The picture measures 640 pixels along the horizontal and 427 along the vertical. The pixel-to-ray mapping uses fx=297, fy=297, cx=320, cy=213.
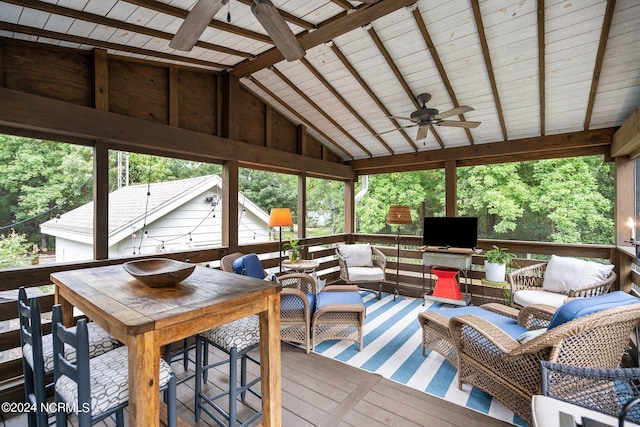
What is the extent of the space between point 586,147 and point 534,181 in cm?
372

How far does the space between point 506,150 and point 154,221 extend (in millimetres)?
4977

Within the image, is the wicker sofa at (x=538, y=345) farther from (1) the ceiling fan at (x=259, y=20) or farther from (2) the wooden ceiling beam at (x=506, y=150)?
(2) the wooden ceiling beam at (x=506, y=150)

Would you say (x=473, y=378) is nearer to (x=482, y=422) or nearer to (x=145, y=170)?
(x=482, y=422)

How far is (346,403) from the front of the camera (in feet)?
7.59

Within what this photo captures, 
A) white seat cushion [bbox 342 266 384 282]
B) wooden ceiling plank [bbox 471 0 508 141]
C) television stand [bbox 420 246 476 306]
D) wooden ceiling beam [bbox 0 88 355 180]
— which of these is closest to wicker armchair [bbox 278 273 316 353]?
white seat cushion [bbox 342 266 384 282]

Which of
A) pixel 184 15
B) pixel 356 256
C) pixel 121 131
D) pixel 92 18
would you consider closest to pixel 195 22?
pixel 184 15

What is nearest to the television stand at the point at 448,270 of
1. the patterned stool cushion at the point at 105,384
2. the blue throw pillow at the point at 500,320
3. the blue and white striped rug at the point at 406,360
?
the blue and white striped rug at the point at 406,360

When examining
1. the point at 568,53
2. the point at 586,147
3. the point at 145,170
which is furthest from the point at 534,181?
the point at 145,170

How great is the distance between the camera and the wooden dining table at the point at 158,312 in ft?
4.26

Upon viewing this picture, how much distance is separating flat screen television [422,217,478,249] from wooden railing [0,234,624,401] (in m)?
0.44

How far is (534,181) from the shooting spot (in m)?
7.43

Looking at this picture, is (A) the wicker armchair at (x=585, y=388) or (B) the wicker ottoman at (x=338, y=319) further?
(B) the wicker ottoman at (x=338, y=319)

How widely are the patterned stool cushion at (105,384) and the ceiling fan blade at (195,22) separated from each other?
6.67 ft

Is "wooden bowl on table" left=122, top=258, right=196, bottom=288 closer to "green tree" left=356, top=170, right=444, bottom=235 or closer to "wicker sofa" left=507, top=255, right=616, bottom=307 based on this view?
"wicker sofa" left=507, top=255, right=616, bottom=307
